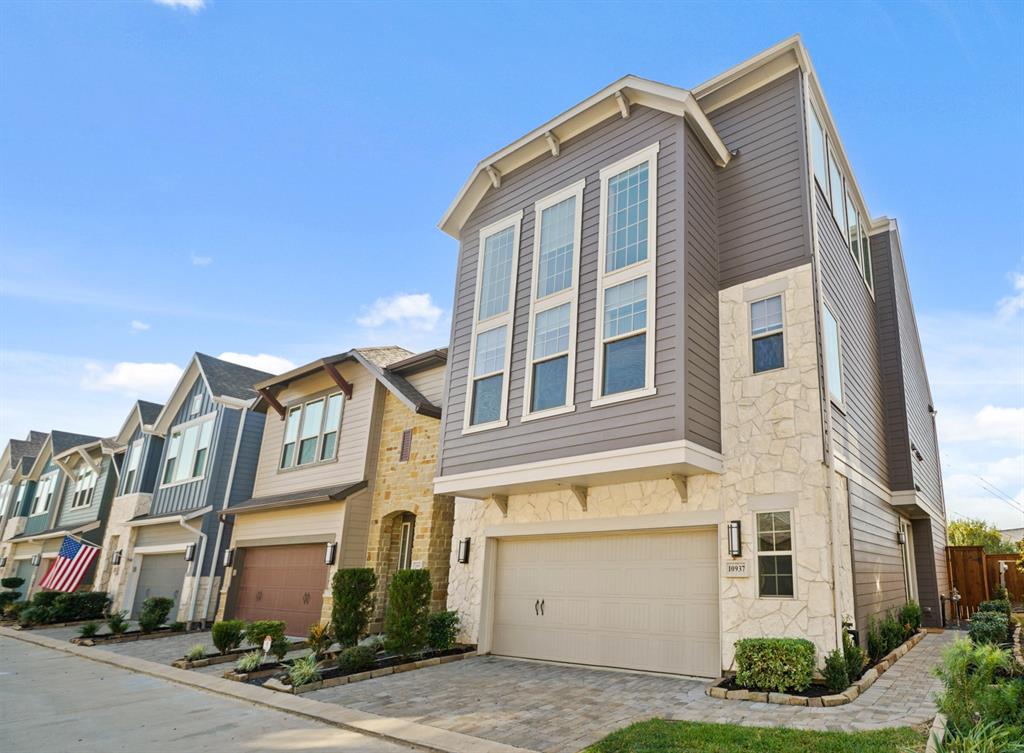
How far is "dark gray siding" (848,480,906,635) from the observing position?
9.54 m

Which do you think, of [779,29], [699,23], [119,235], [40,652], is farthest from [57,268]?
[779,29]

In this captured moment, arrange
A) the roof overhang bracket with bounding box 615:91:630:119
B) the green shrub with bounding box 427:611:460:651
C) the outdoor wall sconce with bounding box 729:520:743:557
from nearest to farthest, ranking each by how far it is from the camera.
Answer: the outdoor wall sconce with bounding box 729:520:743:557 → the roof overhang bracket with bounding box 615:91:630:119 → the green shrub with bounding box 427:611:460:651

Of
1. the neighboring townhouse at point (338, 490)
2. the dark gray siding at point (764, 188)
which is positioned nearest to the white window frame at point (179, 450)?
the neighboring townhouse at point (338, 490)

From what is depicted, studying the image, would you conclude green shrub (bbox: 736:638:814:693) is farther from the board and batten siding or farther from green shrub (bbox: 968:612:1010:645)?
the board and batten siding

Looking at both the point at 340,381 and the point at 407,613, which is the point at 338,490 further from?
the point at 407,613

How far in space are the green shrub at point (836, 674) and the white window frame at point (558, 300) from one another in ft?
15.9

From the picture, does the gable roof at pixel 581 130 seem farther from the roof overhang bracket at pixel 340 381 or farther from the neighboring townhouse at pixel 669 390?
the roof overhang bracket at pixel 340 381

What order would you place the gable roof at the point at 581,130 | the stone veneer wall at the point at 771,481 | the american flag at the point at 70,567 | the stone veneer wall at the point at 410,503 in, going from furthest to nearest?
the american flag at the point at 70,567
the stone veneer wall at the point at 410,503
the gable roof at the point at 581,130
the stone veneer wall at the point at 771,481

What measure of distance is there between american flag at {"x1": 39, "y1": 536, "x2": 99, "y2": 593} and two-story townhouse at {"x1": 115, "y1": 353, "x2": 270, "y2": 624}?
4.43ft

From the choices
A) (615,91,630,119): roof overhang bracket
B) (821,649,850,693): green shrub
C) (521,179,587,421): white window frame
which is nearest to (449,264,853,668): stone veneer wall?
(821,649,850,693): green shrub

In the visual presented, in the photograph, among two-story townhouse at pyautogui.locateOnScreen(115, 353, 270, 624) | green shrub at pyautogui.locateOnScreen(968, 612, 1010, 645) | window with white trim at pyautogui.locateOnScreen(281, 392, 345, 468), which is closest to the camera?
green shrub at pyautogui.locateOnScreen(968, 612, 1010, 645)

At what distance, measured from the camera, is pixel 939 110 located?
12.6 m

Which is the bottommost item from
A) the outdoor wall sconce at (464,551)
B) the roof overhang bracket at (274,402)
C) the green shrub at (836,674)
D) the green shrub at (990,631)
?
the green shrub at (836,674)

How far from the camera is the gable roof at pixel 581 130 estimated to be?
405 inches
